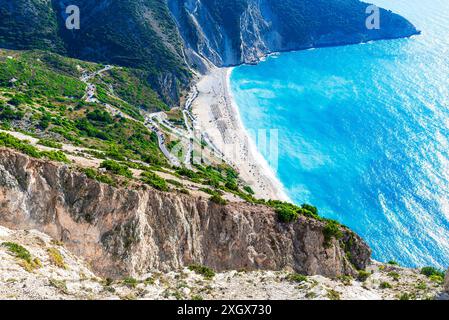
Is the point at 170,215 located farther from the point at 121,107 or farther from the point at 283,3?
the point at 283,3

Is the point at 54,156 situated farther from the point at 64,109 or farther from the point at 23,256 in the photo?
the point at 64,109

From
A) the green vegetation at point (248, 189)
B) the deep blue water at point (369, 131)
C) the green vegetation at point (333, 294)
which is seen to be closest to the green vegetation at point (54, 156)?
the green vegetation at point (333, 294)

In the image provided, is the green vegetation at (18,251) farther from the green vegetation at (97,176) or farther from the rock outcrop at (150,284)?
the green vegetation at (97,176)

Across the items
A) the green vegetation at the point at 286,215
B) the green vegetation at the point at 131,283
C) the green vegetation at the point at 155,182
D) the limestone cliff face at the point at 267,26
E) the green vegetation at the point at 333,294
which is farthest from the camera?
the limestone cliff face at the point at 267,26

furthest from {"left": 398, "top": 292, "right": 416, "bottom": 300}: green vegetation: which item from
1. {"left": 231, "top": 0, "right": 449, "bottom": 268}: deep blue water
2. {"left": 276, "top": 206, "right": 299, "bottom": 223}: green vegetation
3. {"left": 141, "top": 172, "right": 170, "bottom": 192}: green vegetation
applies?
{"left": 231, "top": 0, "right": 449, "bottom": 268}: deep blue water

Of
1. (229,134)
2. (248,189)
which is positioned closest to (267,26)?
(229,134)

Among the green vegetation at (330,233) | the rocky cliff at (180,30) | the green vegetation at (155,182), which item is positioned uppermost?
the rocky cliff at (180,30)
